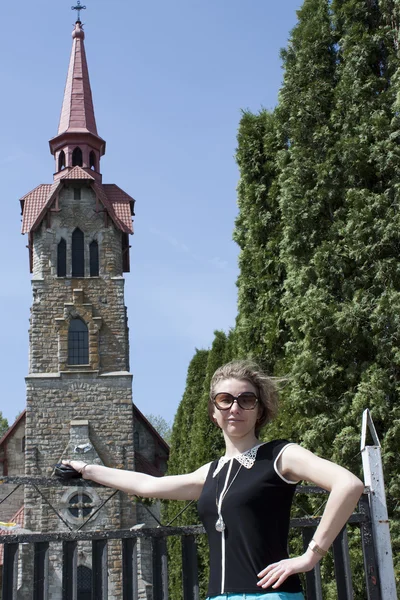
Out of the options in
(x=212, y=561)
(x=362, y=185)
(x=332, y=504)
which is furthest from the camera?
(x=362, y=185)

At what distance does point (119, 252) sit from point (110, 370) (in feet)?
13.6

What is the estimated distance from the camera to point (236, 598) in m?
2.55

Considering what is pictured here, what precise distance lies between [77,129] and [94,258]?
16.8 ft

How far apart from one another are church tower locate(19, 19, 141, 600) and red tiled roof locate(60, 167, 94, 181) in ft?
0.11

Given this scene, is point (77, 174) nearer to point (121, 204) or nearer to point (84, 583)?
point (121, 204)

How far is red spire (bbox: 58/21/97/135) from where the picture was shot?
85.6 feet

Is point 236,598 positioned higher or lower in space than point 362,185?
lower

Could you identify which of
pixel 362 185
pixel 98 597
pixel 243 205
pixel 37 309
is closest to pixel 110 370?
pixel 37 309

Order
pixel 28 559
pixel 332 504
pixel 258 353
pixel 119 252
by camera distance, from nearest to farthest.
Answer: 1. pixel 332 504
2. pixel 258 353
3. pixel 28 559
4. pixel 119 252

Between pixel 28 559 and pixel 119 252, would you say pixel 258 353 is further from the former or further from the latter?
pixel 119 252

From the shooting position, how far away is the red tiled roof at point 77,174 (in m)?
24.2

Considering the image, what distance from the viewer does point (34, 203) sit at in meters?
24.7

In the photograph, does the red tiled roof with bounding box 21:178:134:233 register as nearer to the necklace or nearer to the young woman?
the young woman

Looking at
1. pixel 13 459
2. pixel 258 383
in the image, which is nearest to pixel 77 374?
pixel 13 459
